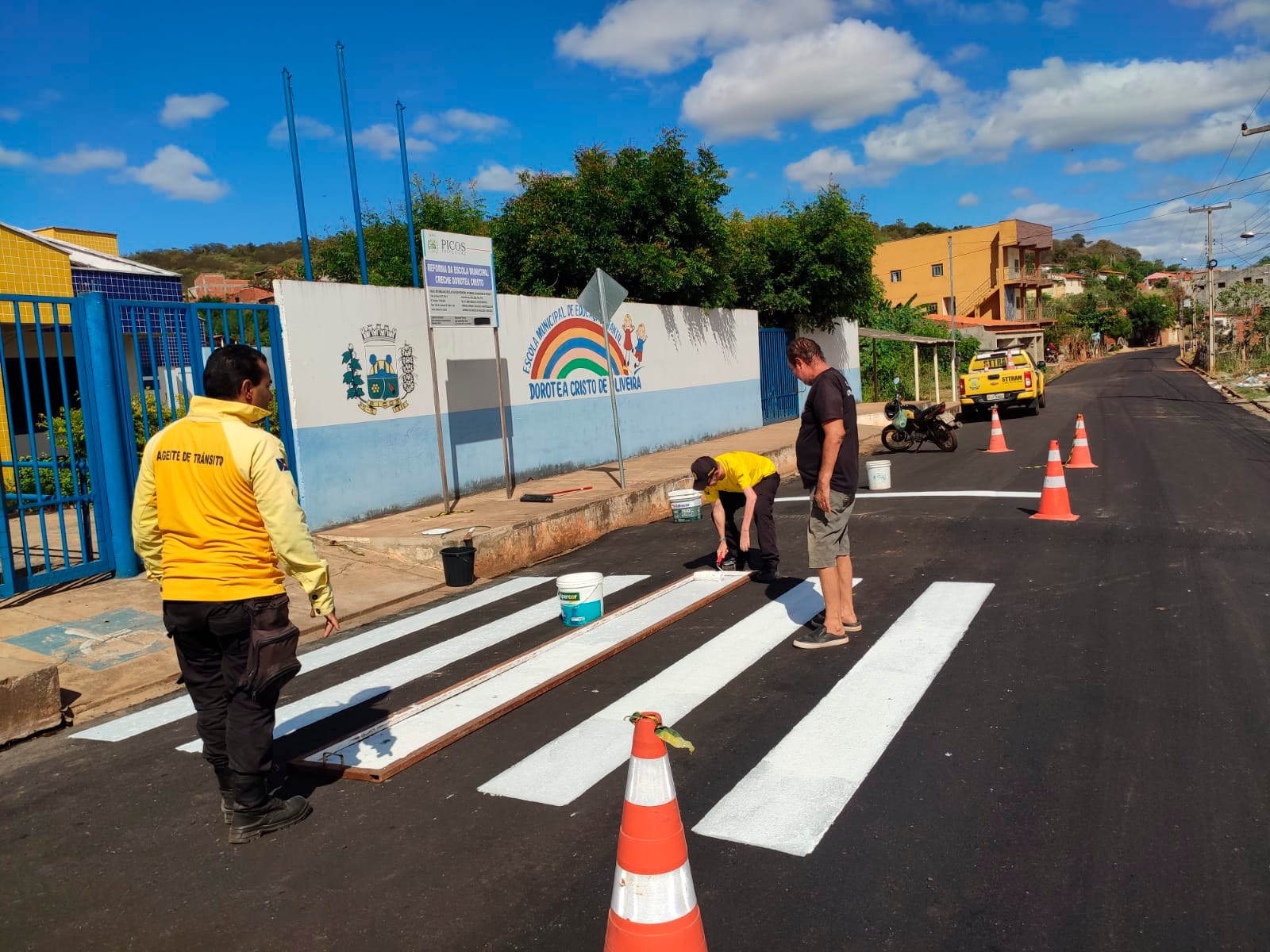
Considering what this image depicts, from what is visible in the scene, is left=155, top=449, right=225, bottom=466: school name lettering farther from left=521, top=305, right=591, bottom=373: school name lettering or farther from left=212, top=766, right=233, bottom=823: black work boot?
left=521, top=305, right=591, bottom=373: school name lettering

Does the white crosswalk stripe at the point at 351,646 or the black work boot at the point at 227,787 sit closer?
the black work boot at the point at 227,787

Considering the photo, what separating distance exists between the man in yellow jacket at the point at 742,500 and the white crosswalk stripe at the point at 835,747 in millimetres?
1609

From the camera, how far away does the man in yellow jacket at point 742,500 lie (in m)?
7.42

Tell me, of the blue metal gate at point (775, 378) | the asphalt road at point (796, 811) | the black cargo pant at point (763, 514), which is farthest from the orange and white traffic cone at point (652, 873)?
the blue metal gate at point (775, 378)

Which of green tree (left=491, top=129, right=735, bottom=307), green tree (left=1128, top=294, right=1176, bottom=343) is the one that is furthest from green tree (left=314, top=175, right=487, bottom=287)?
green tree (left=1128, top=294, right=1176, bottom=343)

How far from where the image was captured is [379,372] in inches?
420

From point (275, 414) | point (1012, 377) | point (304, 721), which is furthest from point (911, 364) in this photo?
point (304, 721)

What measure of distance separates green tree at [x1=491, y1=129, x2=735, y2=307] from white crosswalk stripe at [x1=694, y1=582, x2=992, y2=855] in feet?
42.8

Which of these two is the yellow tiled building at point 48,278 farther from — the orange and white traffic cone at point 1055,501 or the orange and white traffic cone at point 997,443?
the orange and white traffic cone at point 997,443

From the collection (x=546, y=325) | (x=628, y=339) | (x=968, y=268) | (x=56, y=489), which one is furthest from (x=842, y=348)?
(x=968, y=268)

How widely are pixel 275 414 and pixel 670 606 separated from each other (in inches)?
197

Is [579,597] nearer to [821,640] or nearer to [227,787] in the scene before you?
[821,640]

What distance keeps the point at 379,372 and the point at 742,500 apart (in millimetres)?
4954

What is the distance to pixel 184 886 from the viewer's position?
350 cm
